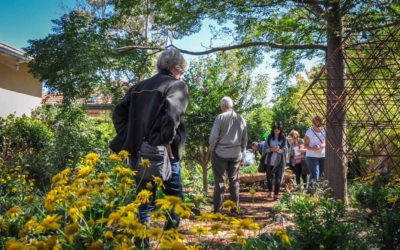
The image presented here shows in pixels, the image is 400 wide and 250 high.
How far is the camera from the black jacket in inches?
126

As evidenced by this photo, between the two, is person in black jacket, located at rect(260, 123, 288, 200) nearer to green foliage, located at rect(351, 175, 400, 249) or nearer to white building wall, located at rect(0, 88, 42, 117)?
green foliage, located at rect(351, 175, 400, 249)

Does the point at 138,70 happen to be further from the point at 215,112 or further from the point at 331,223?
the point at 331,223

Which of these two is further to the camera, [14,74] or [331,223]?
[14,74]

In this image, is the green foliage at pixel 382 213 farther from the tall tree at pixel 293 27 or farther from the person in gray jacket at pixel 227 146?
the person in gray jacket at pixel 227 146

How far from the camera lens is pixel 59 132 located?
7738mm

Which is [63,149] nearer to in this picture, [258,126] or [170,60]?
[170,60]

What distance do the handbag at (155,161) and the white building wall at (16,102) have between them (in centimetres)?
1058

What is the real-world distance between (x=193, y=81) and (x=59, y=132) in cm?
279

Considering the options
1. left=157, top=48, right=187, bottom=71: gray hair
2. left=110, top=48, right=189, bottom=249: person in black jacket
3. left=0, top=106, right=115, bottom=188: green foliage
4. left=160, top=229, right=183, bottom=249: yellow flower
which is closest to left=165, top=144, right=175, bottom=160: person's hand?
left=110, top=48, right=189, bottom=249: person in black jacket

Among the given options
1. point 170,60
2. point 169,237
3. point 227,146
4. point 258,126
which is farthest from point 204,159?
point 258,126

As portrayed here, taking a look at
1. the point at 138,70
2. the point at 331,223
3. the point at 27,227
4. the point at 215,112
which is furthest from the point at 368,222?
the point at 215,112

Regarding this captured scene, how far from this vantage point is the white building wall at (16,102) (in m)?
13.1

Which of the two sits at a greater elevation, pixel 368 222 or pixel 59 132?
pixel 59 132

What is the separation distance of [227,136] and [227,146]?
5.4 inches
